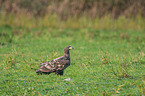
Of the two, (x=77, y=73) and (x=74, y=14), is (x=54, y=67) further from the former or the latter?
(x=74, y=14)

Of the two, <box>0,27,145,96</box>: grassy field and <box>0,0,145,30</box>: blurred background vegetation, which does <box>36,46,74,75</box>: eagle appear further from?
<box>0,0,145,30</box>: blurred background vegetation

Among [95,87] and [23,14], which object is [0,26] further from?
[95,87]

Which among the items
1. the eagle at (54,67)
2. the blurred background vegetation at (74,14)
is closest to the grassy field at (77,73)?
the eagle at (54,67)

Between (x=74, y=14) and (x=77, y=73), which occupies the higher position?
(x=74, y=14)

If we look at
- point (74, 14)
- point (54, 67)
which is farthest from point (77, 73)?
point (74, 14)

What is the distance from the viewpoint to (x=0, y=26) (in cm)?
1645

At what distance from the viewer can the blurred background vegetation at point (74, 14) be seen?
1708 cm

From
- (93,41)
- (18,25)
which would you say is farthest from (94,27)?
(18,25)

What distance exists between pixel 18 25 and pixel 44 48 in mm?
6027

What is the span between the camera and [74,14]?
59.0 ft

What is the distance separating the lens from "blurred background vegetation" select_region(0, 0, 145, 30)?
17.1 meters

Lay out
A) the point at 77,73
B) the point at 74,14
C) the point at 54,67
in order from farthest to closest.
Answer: the point at 74,14, the point at 77,73, the point at 54,67

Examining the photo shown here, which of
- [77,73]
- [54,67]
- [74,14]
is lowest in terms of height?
[77,73]

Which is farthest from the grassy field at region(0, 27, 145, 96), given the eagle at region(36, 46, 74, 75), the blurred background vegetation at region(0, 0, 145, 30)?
the blurred background vegetation at region(0, 0, 145, 30)
